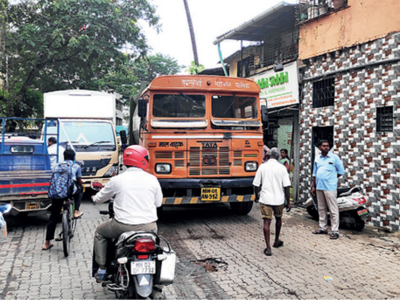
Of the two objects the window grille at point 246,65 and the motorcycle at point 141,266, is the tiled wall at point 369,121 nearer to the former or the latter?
the motorcycle at point 141,266

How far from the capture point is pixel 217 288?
172 inches

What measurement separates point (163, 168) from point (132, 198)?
11.6ft

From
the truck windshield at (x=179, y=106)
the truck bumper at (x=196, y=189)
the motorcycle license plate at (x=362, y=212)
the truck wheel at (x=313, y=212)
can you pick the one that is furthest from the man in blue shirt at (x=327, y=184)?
the truck windshield at (x=179, y=106)

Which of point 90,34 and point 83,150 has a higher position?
point 90,34

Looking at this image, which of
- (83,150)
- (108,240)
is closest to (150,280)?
(108,240)

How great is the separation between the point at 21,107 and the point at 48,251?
13405 mm

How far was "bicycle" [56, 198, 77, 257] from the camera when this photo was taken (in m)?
5.35

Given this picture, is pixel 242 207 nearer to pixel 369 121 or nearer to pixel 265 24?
pixel 369 121

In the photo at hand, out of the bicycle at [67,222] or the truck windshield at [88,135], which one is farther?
the truck windshield at [88,135]

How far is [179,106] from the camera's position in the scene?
7574mm

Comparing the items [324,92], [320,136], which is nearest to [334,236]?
[320,136]

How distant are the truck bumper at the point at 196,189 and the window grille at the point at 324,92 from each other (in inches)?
116

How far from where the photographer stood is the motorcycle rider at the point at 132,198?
3666mm

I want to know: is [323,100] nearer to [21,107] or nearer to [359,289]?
[359,289]
